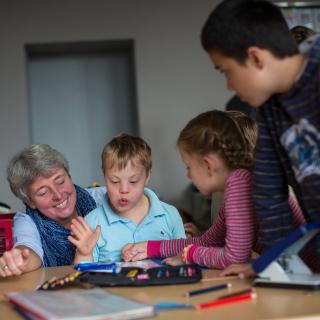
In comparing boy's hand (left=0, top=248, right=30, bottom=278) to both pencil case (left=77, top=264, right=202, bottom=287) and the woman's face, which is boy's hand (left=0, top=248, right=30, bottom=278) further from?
the woman's face

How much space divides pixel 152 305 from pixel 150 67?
4.12 m

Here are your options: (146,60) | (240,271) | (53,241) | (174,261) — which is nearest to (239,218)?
(240,271)

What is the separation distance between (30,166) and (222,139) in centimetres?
92

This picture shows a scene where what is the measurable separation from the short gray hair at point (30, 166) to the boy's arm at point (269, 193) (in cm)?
101

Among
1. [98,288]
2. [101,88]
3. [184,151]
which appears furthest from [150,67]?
[98,288]

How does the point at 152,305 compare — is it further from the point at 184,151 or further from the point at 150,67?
the point at 150,67

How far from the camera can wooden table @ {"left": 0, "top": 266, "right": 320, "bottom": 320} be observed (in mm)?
997

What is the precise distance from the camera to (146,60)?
5047 millimetres

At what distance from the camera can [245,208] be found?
54.9 inches

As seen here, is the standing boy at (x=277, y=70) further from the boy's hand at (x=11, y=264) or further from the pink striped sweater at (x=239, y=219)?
the boy's hand at (x=11, y=264)

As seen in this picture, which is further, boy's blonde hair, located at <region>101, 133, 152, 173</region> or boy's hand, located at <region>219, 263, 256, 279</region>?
boy's blonde hair, located at <region>101, 133, 152, 173</region>

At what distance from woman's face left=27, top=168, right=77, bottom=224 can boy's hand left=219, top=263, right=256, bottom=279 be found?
917 mm

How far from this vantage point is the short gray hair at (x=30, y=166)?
2.14m

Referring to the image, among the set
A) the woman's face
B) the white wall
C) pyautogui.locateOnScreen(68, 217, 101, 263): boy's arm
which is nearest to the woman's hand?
pyautogui.locateOnScreen(68, 217, 101, 263): boy's arm
